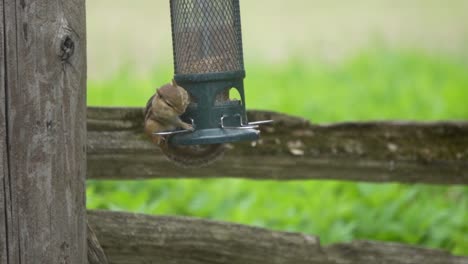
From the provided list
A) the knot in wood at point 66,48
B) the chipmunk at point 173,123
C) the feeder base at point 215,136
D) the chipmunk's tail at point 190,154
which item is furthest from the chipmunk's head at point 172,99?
the knot in wood at point 66,48

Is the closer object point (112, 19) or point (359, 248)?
point (359, 248)

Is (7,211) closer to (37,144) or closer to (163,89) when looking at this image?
(37,144)

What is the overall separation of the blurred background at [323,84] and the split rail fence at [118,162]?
97cm

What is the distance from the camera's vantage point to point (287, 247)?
4.05 meters

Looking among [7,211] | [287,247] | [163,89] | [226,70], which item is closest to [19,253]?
[7,211]

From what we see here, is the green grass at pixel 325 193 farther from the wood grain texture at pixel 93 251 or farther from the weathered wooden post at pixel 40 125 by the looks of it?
the weathered wooden post at pixel 40 125

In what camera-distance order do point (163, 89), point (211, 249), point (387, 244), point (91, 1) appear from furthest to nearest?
point (91, 1)
point (387, 244)
point (211, 249)
point (163, 89)

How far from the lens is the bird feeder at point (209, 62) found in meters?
3.53

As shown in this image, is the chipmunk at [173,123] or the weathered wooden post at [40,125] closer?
the weathered wooden post at [40,125]

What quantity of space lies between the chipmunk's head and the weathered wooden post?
13.4 inches

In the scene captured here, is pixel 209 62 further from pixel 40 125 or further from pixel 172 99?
pixel 40 125

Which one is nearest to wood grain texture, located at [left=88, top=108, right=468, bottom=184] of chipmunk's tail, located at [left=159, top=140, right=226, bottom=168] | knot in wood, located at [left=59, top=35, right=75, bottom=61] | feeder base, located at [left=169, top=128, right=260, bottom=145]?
chipmunk's tail, located at [left=159, top=140, right=226, bottom=168]

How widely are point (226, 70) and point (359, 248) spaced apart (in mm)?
1177

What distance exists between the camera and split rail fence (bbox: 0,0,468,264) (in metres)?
3.00
